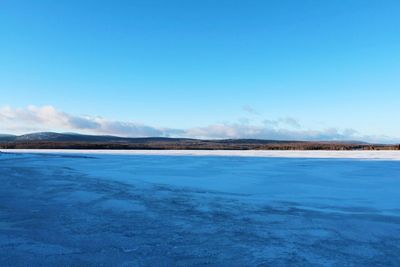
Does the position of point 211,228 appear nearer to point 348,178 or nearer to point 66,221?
point 66,221

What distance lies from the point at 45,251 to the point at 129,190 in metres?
3.40

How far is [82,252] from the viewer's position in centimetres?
290

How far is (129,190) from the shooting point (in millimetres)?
6332

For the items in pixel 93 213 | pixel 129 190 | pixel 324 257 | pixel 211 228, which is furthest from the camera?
pixel 129 190

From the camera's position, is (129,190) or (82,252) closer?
(82,252)

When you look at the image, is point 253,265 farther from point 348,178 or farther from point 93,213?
point 348,178

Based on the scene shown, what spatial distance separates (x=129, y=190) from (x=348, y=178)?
4.70 meters

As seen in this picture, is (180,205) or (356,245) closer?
(356,245)

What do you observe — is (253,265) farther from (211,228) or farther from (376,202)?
(376,202)

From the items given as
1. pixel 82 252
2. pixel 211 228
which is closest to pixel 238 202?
pixel 211 228

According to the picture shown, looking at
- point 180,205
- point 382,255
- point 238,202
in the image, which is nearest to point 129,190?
point 180,205

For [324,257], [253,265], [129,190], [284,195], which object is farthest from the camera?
[129,190]

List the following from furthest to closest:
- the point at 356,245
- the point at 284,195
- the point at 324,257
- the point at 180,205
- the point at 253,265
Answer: the point at 284,195, the point at 180,205, the point at 356,245, the point at 324,257, the point at 253,265

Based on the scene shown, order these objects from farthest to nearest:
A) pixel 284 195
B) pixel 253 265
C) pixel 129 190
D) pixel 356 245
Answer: pixel 129 190 → pixel 284 195 → pixel 356 245 → pixel 253 265
